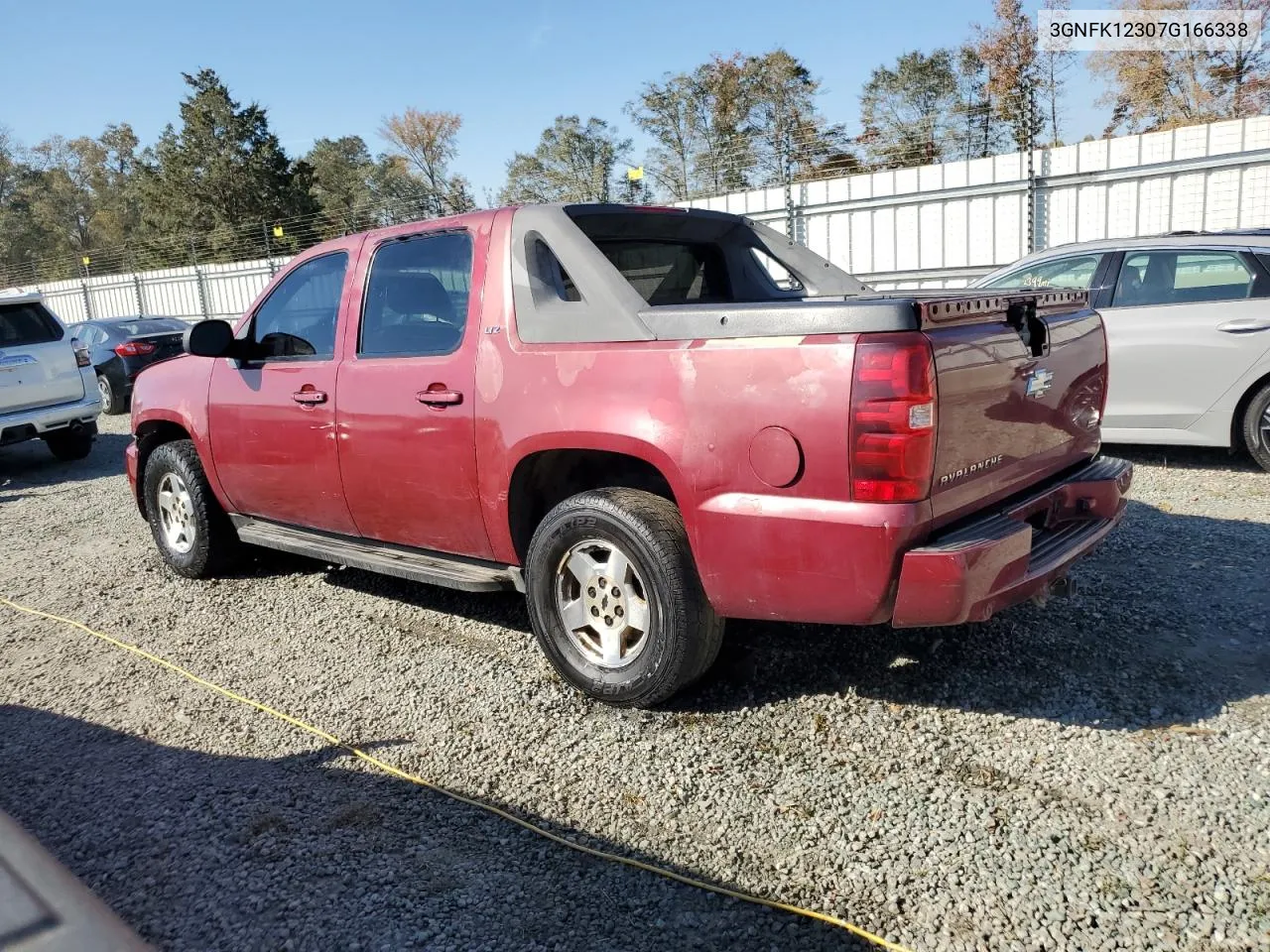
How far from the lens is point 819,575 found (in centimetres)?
285

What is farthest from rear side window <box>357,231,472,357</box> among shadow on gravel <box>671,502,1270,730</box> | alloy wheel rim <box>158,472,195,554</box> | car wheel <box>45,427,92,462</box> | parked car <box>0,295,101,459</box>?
car wheel <box>45,427,92,462</box>

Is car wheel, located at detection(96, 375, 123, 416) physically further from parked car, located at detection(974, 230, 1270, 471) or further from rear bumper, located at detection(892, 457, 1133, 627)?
rear bumper, located at detection(892, 457, 1133, 627)

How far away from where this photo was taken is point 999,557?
284 centimetres

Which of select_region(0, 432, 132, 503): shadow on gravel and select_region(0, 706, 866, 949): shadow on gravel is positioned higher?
select_region(0, 432, 132, 503): shadow on gravel

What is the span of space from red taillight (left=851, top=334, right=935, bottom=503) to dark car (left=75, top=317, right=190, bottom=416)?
13369 mm

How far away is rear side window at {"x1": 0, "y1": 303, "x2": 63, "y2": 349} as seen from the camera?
9.30 meters

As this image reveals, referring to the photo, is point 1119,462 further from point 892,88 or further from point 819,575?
point 892,88

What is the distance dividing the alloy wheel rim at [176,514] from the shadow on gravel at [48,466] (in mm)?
4285

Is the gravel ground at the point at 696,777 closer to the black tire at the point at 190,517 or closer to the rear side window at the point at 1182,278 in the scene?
the black tire at the point at 190,517

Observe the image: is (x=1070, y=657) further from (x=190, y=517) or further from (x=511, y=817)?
(x=190, y=517)

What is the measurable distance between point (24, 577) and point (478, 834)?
4723 millimetres

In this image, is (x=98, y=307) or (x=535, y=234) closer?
(x=535, y=234)

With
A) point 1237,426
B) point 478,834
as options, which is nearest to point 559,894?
point 478,834

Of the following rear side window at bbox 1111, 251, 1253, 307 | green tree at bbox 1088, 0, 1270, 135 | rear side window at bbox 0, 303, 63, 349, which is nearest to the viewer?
rear side window at bbox 1111, 251, 1253, 307
